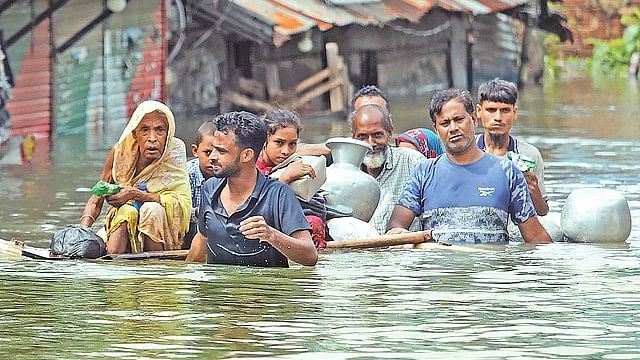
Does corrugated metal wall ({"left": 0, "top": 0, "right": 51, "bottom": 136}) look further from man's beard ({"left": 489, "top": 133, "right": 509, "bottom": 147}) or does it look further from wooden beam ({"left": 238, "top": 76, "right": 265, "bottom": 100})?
man's beard ({"left": 489, "top": 133, "right": 509, "bottom": 147})

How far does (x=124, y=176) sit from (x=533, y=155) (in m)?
2.68

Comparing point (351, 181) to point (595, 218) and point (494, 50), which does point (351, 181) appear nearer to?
point (595, 218)

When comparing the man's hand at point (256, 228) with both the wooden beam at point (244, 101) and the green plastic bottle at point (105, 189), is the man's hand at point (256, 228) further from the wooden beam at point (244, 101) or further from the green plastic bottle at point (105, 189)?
the wooden beam at point (244, 101)

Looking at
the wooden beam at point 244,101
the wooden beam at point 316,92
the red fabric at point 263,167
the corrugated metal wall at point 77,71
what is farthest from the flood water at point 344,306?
the wooden beam at point 316,92

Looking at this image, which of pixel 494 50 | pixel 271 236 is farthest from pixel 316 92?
pixel 271 236

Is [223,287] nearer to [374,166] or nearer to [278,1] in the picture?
[374,166]

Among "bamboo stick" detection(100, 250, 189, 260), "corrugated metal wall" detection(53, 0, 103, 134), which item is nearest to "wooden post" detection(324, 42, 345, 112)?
"corrugated metal wall" detection(53, 0, 103, 134)

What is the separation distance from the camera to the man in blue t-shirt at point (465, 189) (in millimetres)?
10570

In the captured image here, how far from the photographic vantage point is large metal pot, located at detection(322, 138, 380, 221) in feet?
37.0

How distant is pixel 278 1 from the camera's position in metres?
29.1

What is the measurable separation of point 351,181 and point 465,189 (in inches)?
36.0

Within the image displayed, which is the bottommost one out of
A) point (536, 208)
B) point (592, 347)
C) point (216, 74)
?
point (592, 347)

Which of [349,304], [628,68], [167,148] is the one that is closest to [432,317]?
[349,304]

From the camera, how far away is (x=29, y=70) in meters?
22.6
